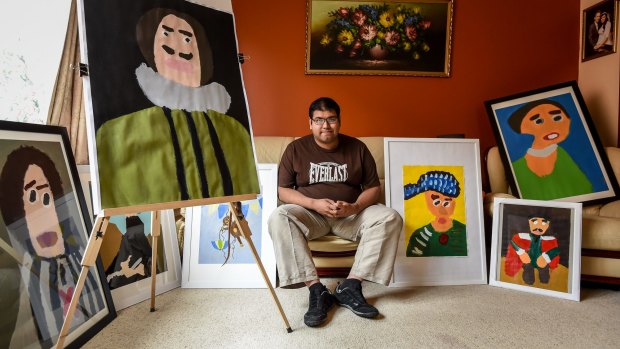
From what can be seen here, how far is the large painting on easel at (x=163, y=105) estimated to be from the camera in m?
1.18

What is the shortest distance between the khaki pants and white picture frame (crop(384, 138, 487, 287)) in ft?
1.01

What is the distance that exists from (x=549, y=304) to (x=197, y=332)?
171 cm

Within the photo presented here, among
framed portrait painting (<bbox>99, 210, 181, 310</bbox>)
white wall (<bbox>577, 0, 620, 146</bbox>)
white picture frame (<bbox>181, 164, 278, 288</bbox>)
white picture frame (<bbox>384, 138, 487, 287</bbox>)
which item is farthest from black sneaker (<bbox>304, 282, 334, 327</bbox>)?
white wall (<bbox>577, 0, 620, 146</bbox>)

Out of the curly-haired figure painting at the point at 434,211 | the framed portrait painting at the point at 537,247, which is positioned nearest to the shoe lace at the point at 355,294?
the curly-haired figure painting at the point at 434,211

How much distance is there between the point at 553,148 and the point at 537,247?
79 centimetres

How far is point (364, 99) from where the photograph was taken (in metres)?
2.97

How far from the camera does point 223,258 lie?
216 cm

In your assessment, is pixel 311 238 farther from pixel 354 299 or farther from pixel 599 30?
pixel 599 30

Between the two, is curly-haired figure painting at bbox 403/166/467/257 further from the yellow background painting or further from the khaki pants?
the khaki pants

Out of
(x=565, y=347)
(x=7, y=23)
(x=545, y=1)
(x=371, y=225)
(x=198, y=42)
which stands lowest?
(x=565, y=347)

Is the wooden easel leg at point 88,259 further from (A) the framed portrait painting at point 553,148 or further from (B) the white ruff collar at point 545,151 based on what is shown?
(B) the white ruff collar at point 545,151

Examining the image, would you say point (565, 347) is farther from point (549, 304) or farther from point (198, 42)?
point (198, 42)

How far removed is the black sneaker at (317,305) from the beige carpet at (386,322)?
37 mm

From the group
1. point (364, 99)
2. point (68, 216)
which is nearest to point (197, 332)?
point (68, 216)
